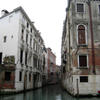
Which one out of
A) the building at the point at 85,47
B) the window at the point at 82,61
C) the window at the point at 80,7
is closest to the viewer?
the building at the point at 85,47

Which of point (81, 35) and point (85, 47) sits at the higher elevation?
point (81, 35)

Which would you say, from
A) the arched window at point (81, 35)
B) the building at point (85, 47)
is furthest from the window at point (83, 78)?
the arched window at point (81, 35)

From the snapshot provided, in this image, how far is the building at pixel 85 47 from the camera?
52.3 feet

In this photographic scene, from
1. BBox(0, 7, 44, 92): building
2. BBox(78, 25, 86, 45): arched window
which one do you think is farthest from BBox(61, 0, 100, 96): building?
BBox(0, 7, 44, 92): building

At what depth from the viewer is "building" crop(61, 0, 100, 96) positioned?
A: 627 inches

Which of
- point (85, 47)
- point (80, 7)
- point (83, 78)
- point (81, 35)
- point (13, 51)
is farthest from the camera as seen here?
point (13, 51)

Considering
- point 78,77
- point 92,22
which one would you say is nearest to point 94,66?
point 78,77

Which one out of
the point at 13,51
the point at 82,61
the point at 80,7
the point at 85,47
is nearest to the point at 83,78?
the point at 82,61

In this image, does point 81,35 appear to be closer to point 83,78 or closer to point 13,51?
point 83,78

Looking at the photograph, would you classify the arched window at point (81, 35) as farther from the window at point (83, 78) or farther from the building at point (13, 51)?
the building at point (13, 51)

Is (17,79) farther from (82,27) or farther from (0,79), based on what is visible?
(82,27)

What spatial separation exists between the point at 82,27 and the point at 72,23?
50.6 inches

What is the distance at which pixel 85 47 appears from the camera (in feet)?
55.1

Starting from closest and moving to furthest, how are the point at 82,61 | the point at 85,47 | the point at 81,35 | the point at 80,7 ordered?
the point at 82,61
the point at 85,47
the point at 81,35
the point at 80,7
